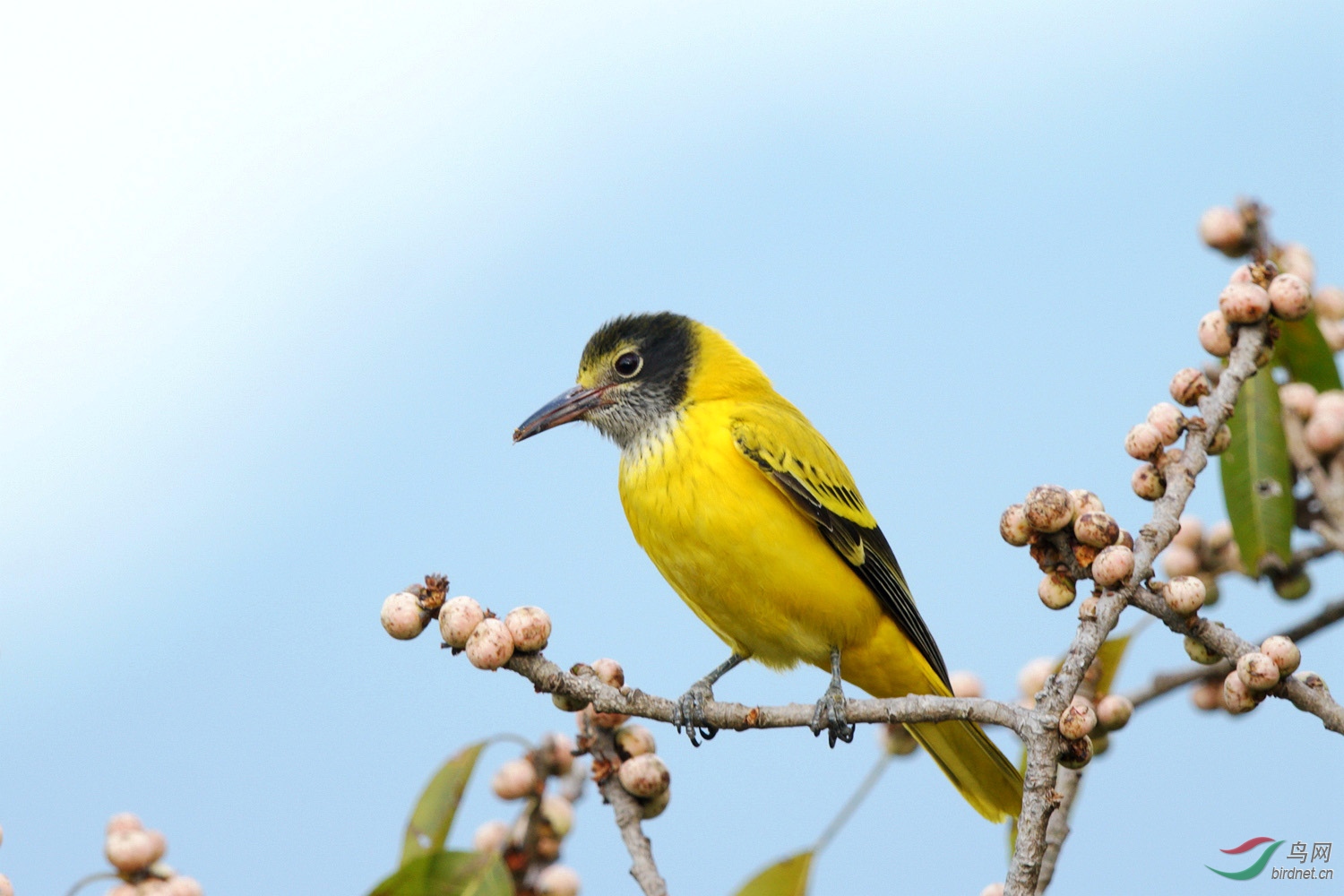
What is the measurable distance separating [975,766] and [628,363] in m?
2.00

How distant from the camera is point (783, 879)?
318 cm

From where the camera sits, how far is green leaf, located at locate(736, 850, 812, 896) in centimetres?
315

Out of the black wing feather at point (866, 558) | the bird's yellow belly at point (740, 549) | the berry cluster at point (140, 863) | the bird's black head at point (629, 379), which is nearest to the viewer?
the berry cluster at point (140, 863)

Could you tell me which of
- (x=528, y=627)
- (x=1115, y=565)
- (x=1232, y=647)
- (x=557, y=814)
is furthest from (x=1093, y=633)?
(x=557, y=814)

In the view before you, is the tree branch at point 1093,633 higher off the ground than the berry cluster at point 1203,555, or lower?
lower

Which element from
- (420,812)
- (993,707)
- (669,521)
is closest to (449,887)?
(420,812)

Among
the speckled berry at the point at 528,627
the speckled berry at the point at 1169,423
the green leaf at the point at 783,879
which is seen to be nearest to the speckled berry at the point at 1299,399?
the speckled berry at the point at 1169,423

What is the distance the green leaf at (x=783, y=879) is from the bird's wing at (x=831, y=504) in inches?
55.3

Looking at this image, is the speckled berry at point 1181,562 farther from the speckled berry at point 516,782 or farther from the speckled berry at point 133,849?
the speckled berry at point 133,849

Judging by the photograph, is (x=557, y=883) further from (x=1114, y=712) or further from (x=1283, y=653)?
(x=1283, y=653)

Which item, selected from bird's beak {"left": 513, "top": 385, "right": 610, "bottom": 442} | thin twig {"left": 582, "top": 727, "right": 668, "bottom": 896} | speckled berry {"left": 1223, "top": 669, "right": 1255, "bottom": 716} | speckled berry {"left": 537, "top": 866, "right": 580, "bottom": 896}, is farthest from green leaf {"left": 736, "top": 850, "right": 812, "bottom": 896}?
bird's beak {"left": 513, "top": 385, "right": 610, "bottom": 442}

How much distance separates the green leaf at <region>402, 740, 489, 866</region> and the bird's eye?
6.95ft

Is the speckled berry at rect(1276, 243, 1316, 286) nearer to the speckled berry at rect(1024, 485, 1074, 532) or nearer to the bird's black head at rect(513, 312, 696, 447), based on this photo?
the speckled berry at rect(1024, 485, 1074, 532)

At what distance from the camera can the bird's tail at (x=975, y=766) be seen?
171 inches
